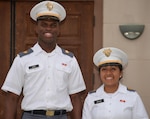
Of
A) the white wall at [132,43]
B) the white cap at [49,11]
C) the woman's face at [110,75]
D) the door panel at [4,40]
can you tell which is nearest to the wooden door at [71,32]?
the door panel at [4,40]

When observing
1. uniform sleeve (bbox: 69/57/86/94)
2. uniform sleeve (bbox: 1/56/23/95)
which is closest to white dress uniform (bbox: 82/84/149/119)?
uniform sleeve (bbox: 69/57/86/94)

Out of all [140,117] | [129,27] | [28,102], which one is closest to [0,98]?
[28,102]

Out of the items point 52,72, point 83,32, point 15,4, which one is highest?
point 15,4

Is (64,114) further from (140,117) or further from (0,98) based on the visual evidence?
(0,98)

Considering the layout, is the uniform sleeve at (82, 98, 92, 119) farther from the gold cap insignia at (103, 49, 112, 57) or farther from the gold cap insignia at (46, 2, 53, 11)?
the gold cap insignia at (46, 2, 53, 11)

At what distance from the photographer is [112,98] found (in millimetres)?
3234

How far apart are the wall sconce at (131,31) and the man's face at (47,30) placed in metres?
1.30

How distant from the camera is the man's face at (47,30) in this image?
3299mm

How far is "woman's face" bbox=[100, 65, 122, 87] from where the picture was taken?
3.22 m

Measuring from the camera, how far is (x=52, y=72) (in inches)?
131

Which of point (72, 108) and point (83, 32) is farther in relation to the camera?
point (83, 32)

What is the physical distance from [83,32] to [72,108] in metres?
1.40

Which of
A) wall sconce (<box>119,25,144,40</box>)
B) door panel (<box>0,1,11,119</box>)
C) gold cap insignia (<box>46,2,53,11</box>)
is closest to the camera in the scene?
gold cap insignia (<box>46,2,53,11</box>)

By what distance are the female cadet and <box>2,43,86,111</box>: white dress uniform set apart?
23 cm
